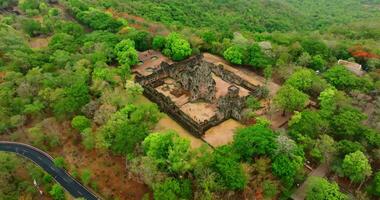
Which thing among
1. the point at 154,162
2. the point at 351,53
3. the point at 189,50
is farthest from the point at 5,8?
the point at 351,53

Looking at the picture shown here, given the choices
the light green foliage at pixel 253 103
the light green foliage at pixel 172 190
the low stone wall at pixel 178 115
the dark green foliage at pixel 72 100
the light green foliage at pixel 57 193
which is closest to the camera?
the light green foliage at pixel 172 190

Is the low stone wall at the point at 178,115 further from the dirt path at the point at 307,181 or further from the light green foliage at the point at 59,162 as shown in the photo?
the light green foliage at the point at 59,162

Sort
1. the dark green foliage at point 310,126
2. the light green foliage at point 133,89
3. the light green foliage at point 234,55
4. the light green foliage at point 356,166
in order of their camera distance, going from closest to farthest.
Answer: the light green foliage at point 356,166, the dark green foliage at point 310,126, the light green foliage at point 133,89, the light green foliage at point 234,55

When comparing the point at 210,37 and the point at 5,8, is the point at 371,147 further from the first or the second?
the point at 5,8

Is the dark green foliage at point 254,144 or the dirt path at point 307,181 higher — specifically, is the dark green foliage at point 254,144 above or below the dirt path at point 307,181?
above

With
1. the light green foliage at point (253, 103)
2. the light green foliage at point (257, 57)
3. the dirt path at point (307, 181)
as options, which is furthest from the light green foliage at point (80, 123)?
the light green foliage at point (257, 57)

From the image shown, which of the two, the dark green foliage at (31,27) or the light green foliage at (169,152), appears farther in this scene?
the dark green foliage at (31,27)

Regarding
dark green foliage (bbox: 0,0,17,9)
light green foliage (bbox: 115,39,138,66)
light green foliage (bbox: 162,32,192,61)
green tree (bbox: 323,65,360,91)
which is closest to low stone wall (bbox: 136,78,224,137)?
light green foliage (bbox: 115,39,138,66)

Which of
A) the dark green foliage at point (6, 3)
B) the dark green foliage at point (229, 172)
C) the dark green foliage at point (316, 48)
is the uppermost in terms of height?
the dark green foliage at point (316, 48)
